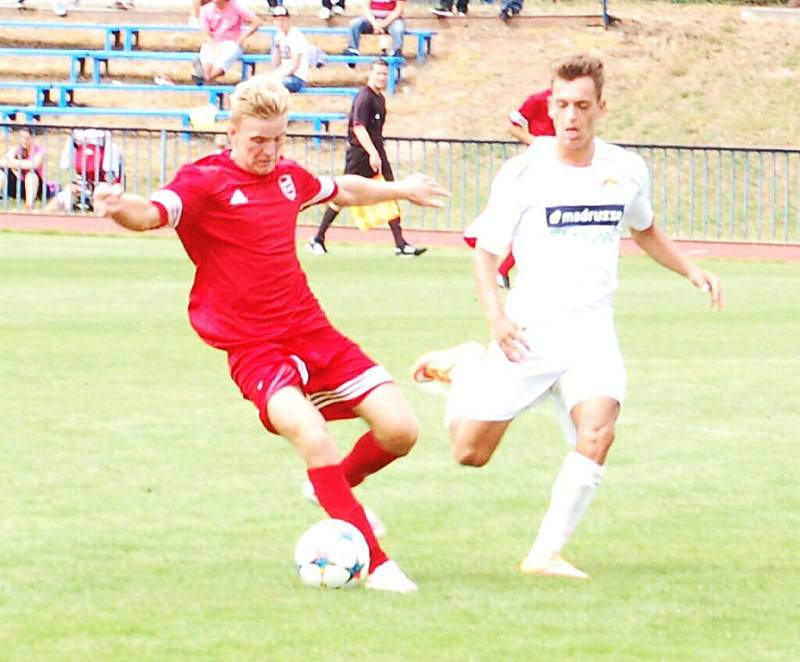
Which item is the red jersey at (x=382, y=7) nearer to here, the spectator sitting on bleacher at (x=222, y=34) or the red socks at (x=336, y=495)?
the spectator sitting on bleacher at (x=222, y=34)

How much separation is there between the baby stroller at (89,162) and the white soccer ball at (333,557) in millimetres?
19474

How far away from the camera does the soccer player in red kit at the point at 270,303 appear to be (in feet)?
22.7

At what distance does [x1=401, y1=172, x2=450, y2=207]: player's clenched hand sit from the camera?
7.54 meters

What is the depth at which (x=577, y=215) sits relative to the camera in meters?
7.19

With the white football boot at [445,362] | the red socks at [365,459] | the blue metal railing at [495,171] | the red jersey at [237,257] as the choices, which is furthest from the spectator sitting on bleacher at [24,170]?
the red jersey at [237,257]

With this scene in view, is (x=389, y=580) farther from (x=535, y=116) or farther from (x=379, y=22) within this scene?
(x=379, y=22)

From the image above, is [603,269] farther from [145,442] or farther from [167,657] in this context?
[145,442]

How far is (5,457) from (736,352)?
6.18m

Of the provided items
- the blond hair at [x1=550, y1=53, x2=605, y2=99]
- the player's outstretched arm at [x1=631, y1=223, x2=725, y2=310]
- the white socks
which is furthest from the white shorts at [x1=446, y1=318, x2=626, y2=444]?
the blond hair at [x1=550, y1=53, x2=605, y2=99]

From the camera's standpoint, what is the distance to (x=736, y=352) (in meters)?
14.0

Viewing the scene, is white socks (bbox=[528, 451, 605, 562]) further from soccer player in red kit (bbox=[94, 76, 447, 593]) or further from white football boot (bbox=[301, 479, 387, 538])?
white football boot (bbox=[301, 479, 387, 538])

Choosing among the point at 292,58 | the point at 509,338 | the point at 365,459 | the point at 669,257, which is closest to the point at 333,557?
the point at 365,459

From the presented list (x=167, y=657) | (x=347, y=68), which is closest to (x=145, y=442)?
(x=167, y=657)

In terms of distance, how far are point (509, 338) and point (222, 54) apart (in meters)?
27.8
